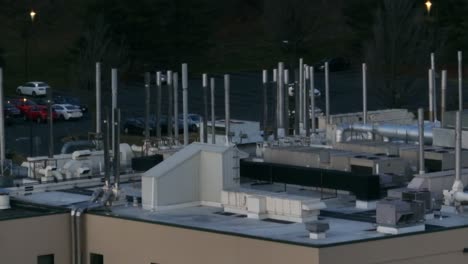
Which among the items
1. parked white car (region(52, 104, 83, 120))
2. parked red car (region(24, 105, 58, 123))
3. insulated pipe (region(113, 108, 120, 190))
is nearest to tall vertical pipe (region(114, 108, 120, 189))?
insulated pipe (region(113, 108, 120, 190))

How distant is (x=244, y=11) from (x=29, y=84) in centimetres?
2414

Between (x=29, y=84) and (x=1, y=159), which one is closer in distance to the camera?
(x=1, y=159)

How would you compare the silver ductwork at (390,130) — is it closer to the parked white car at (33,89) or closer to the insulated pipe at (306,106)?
the insulated pipe at (306,106)

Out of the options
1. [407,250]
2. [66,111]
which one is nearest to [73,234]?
[407,250]

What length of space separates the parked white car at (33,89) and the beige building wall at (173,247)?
4815 cm

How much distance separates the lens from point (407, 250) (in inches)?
1091

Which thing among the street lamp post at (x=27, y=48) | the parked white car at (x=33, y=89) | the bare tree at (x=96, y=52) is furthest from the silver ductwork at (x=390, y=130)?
the street lamp post at (x=27, y=48)

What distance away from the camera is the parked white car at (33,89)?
78562 mm

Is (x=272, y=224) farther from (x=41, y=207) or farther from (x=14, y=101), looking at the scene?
(x=14, y=101)

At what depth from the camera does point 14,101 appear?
74.0 metres

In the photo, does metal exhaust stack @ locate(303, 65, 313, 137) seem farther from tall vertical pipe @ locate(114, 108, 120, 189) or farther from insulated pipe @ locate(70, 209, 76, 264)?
insulated pipe @ locate(70, 209, 76, 264)

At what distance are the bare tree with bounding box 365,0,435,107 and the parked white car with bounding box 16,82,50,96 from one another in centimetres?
1534

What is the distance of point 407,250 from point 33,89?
2071 inches

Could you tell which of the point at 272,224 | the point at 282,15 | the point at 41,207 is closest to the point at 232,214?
the point at 272,224
